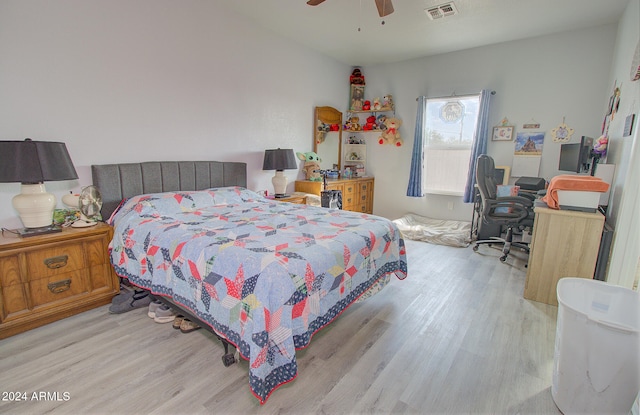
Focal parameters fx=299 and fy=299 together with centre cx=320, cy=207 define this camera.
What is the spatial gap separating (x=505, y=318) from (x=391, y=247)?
0.97m

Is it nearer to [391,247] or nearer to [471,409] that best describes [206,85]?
[391,247]

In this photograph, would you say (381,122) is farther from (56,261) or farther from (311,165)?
(56,261)

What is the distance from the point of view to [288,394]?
1.48 meters

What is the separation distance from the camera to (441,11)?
3119 millimetres

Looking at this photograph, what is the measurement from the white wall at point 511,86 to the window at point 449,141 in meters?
0.16

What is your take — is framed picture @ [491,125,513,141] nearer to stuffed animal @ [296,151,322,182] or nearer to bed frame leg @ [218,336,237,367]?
stuffed animal @ [296,151,322,182]

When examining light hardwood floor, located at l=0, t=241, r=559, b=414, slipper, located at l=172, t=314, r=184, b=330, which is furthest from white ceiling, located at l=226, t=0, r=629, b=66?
slipper, located at l=172, t=314, r=184, b=330

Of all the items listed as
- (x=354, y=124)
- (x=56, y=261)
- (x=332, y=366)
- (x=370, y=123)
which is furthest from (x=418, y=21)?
(x=56, y=261)

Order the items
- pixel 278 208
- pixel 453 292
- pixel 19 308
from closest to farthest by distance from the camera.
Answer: pixel 19 308 → pixel 453 292 → pixel 278 208

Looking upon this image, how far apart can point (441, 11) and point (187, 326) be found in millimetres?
3734

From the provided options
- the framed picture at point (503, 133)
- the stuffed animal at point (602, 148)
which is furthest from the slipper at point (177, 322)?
the framed picture at point (503, 133)

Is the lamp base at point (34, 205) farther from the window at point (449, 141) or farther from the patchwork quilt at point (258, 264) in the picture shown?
the window at point (449, 141)

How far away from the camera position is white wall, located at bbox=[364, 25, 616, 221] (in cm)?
362

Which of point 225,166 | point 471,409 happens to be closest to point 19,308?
point 225,166
